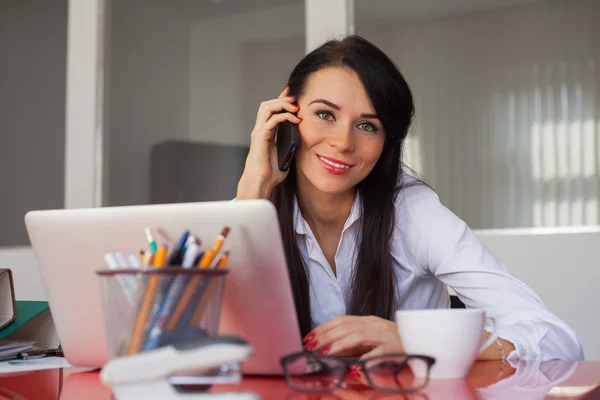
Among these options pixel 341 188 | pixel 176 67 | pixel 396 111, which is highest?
pixel 176 67

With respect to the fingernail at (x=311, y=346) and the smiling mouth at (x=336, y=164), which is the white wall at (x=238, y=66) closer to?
the smiling mouth at (x=336, y=164)

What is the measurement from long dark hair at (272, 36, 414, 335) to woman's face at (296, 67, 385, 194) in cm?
3

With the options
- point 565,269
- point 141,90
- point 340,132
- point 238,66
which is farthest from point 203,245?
point 141,90

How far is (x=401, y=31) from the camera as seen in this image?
3068 millimetres

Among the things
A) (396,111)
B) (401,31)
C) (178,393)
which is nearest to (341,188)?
(396,111)

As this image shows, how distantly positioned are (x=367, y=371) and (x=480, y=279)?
0.68m

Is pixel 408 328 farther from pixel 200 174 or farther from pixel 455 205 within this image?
pixel 200 174

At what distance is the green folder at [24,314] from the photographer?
1258 mm

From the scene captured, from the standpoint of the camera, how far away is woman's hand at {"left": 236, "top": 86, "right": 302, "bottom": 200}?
1.69 meters

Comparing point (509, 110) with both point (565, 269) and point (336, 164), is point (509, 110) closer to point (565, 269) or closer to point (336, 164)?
point (565, 269)

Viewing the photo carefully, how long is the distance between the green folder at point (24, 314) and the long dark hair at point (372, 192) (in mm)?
513

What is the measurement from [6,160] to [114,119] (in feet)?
2.21

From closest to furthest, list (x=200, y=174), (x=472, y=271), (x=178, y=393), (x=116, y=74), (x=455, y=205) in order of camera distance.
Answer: (x=178, y=393) → (x=472, y=271) → (x=455, y=205) → (x=200, y=174) → (x=116, y=74)

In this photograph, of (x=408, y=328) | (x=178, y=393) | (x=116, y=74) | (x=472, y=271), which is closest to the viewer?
(x=178, y=393)
